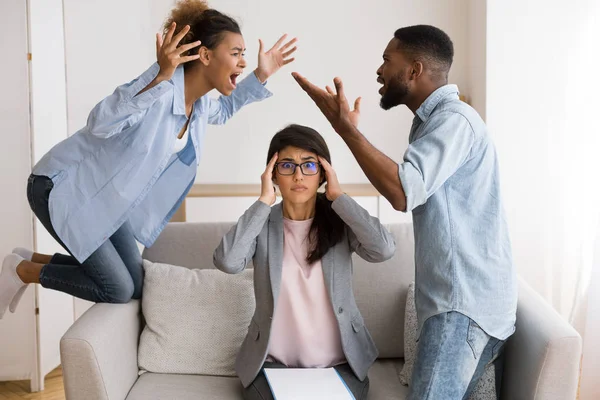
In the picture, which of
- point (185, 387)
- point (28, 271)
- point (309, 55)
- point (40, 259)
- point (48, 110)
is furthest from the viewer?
point (309, 55)

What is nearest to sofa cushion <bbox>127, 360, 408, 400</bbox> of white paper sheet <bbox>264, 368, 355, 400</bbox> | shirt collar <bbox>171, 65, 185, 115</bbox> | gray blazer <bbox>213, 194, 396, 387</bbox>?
gray blazer <bbox>213, 194, 396, 387</bbox>

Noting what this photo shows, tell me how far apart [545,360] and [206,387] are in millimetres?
1070

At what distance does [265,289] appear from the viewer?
256 centimetres

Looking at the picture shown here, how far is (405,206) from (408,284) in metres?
1.02

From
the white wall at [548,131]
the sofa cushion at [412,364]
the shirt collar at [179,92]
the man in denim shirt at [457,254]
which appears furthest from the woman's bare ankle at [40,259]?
the white wall at [548,131]

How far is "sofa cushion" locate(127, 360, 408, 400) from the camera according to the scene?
8.51ft

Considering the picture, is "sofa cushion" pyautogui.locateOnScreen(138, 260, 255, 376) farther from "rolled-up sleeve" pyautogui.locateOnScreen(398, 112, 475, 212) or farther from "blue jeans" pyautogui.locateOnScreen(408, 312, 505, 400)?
"rolled-up sleeve" pyautogui.locateOnScreen(398, 112, 475, 212)

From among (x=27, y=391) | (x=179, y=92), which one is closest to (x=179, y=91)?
(x=179, y=92)

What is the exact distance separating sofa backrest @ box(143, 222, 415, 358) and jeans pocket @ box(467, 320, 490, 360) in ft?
2.53

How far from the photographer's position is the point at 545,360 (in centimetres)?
227

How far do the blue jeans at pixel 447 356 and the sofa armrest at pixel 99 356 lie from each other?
3.09ft

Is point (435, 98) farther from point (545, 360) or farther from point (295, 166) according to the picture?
point (545, 360)

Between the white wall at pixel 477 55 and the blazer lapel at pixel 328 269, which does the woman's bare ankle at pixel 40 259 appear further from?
the white wall at pixel 477 55

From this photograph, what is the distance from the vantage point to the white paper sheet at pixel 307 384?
90.4 inches
